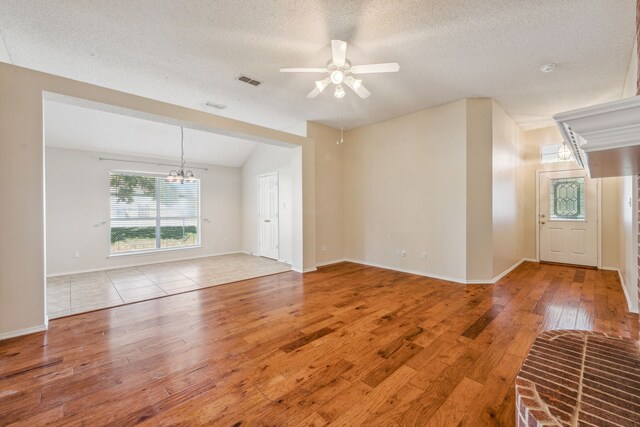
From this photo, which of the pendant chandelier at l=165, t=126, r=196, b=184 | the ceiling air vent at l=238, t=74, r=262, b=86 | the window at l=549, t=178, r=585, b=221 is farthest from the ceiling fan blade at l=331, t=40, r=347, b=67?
the window at l=549, t=178, r=585, b=221

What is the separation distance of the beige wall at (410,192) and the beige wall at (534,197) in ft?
9.30

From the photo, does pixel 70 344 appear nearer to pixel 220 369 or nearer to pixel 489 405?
pixel 220 369

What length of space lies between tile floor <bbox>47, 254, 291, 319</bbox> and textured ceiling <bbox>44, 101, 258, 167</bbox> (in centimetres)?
260

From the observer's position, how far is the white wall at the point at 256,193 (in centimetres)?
628

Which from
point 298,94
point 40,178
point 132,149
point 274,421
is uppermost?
point 298,94

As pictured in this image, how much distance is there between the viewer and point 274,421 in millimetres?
1565

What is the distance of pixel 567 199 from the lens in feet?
18.2

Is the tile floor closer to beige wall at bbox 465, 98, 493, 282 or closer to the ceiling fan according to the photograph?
beige wall at bbox 465, 98, 493, 282

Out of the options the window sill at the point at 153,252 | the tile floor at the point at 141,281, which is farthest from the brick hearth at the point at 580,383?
the window sill at the point at 153,252

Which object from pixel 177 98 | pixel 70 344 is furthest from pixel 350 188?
pixel 70 344

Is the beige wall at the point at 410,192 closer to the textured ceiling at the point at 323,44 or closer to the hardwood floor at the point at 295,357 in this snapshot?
the textured ceiling at the point at 323,44

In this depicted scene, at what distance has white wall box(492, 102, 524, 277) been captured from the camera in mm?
4438

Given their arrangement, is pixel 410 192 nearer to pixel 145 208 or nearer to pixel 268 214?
pixel 268 214

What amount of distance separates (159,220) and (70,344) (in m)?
4.56
